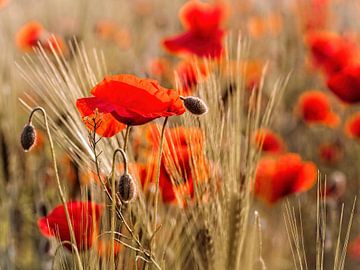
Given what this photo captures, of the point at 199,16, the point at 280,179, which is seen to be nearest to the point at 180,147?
the point at 280,179

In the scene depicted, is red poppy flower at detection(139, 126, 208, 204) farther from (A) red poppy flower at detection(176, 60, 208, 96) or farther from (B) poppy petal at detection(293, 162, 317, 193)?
(B) poppy petal at detection(293, 162, 317, 193)

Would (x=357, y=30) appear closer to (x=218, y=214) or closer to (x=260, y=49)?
(x=260, y=49)

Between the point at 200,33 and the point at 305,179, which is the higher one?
the point at 200,33

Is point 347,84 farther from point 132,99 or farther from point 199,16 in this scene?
point 132,99

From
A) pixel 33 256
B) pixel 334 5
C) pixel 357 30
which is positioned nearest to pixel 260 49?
pixel 357 30

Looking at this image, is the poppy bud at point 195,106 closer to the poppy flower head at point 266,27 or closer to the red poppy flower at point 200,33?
the red poppy flower at point 200,33
